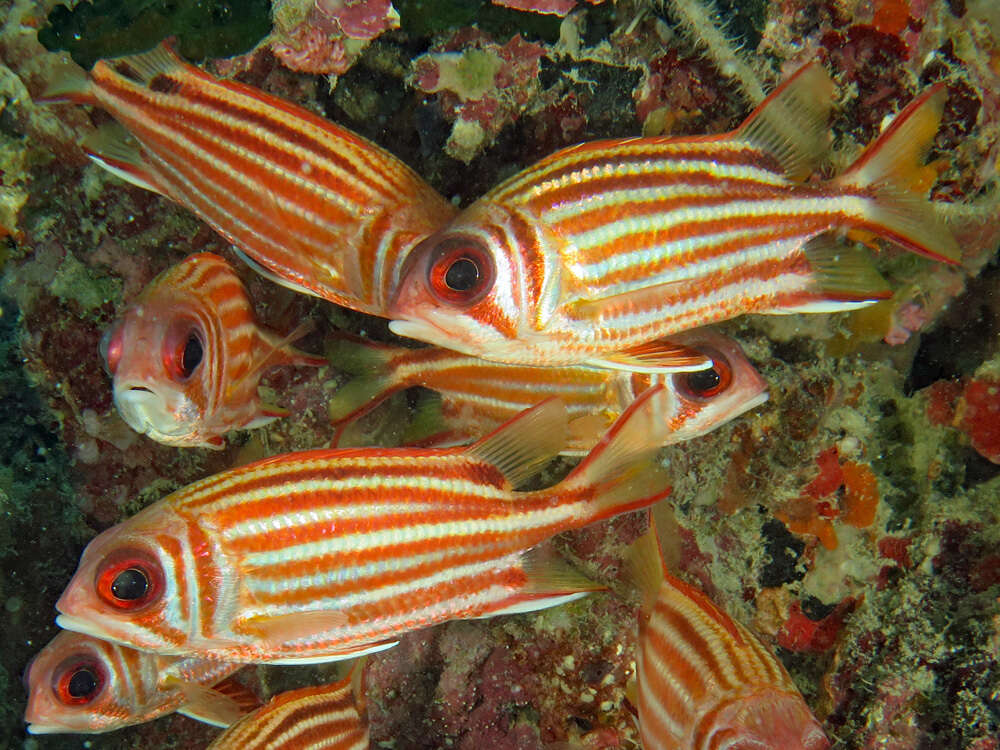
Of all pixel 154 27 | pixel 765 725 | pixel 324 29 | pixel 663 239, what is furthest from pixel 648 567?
pixel 154 27

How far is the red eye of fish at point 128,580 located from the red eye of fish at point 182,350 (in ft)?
2.79

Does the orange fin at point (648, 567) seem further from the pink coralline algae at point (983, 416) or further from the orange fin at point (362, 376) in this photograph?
the pink coralline algae at point (983, 416)

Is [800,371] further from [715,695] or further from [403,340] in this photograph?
[403,340]

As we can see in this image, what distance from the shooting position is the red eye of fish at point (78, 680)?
3.02 meters

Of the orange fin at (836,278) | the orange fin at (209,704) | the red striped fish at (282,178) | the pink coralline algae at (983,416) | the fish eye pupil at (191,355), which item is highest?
the red striped fish at (282,178)

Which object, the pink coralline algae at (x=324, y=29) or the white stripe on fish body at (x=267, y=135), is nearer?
the white stripe on fish body at (x=267, y=135)

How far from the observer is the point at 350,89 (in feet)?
10.8

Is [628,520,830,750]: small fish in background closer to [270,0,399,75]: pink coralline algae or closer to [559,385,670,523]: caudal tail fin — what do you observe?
[559,385,670,523]: caudal tail fin

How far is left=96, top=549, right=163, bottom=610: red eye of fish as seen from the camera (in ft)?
7.57

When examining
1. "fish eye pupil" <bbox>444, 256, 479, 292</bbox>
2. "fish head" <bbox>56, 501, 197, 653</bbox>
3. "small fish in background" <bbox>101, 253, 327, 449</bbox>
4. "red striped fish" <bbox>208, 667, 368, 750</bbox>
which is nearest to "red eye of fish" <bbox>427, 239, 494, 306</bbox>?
"fish eye pupil" <bbox>444, 256, 479, 292</bbox>

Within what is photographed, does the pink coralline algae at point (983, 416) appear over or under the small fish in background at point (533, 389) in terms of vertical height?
under

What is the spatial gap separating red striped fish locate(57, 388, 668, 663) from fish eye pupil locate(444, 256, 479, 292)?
2.21 feet

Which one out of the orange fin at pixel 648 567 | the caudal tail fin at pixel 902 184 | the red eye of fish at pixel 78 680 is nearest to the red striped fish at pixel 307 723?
the red eye of fish at pixel 78 680

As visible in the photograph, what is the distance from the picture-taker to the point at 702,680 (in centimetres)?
260
